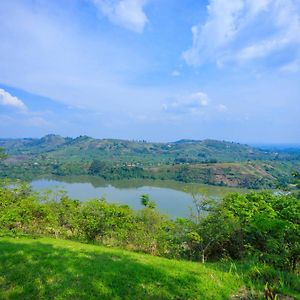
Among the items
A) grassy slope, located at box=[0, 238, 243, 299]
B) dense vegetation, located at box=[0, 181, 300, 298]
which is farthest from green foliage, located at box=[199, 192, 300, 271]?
grassy slope, located at box=[0, 238, 243, 299]

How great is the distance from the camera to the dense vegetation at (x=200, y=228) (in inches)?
341

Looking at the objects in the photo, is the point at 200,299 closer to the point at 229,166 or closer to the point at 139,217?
the point at 139,217

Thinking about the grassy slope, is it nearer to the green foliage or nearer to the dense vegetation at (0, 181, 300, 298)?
the dense vegetation at (0, 181, 300, 298)

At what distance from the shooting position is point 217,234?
14.6 meters

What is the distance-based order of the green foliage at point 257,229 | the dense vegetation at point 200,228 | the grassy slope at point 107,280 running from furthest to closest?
the green foliage at point 257,229 → the dense vegetation at point 200,228 → the grassy slope at point 107,280

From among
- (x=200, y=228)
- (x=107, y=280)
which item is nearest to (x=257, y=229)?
(x=200, y=228)

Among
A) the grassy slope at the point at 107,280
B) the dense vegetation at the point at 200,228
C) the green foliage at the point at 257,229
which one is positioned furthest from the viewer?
the green foliage at the point at 257,229

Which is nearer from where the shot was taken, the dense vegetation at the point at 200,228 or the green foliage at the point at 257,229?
the dense vegetation at the point at 200,228

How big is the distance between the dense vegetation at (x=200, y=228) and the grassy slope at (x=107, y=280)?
41.2 inches

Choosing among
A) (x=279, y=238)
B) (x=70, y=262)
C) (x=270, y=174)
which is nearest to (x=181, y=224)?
(x=279, y=238)

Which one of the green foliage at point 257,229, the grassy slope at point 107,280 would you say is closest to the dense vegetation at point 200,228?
the green foliage at point 257,229

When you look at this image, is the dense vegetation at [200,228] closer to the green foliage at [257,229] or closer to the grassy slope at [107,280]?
the green foliage at [257,229]

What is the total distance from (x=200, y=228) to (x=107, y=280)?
Answer: 10053 mm

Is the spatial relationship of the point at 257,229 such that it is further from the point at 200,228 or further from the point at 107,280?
the point at 107,280
